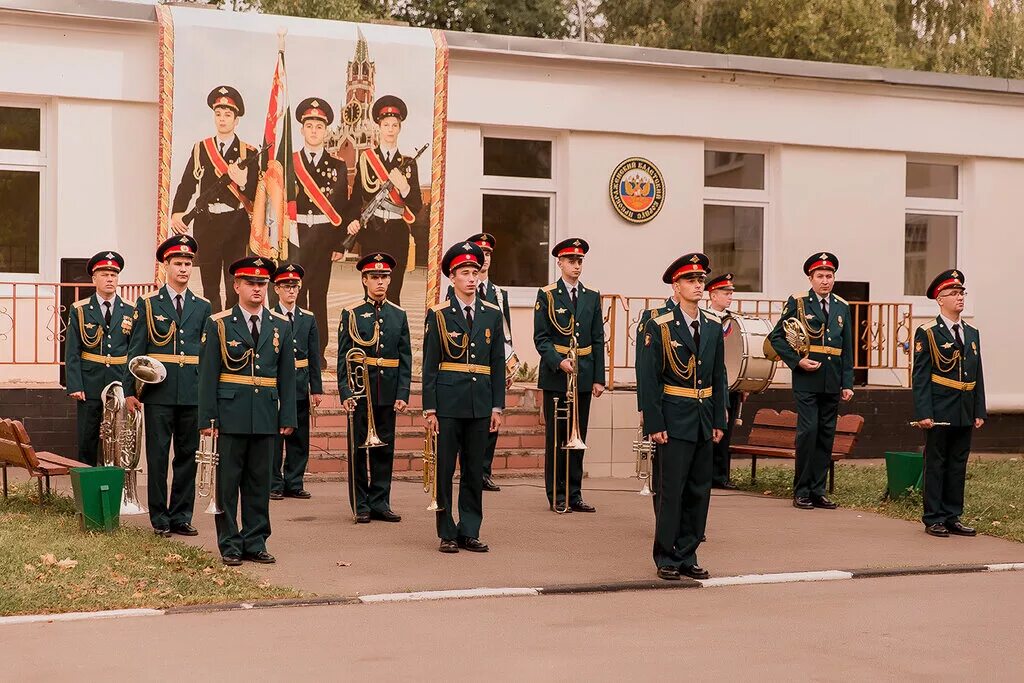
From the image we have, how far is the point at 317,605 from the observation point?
776 centimetres

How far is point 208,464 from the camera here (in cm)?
964

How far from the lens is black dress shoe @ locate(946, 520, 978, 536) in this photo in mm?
10891

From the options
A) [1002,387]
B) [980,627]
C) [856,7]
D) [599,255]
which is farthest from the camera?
[856,7]

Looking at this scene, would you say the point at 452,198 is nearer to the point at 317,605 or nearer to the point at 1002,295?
the point at 1002,295

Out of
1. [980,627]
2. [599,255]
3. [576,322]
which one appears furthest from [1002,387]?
[980,627]

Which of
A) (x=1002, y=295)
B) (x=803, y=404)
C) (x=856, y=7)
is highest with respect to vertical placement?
(x=856, y=7)

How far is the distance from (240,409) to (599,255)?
28.8ft

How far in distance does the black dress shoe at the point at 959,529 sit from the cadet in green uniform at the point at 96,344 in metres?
Result: 7.00

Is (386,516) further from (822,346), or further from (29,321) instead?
(29,321)

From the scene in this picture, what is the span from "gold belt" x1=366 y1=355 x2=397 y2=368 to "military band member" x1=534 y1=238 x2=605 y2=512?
1.30 meters

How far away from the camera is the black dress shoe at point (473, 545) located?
9695mm

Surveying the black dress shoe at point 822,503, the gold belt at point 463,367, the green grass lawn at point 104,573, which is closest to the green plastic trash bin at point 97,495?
the green grass lawn at point 104,573

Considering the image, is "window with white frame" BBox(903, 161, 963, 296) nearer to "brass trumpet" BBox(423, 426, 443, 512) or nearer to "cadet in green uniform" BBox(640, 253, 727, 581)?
"brass trumpet" BBox(423, 426, 443, 512)

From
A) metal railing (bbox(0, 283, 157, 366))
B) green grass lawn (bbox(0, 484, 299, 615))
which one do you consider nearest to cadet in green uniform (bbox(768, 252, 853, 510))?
green grass lawn (bbox(0, 484, 299, 615))
